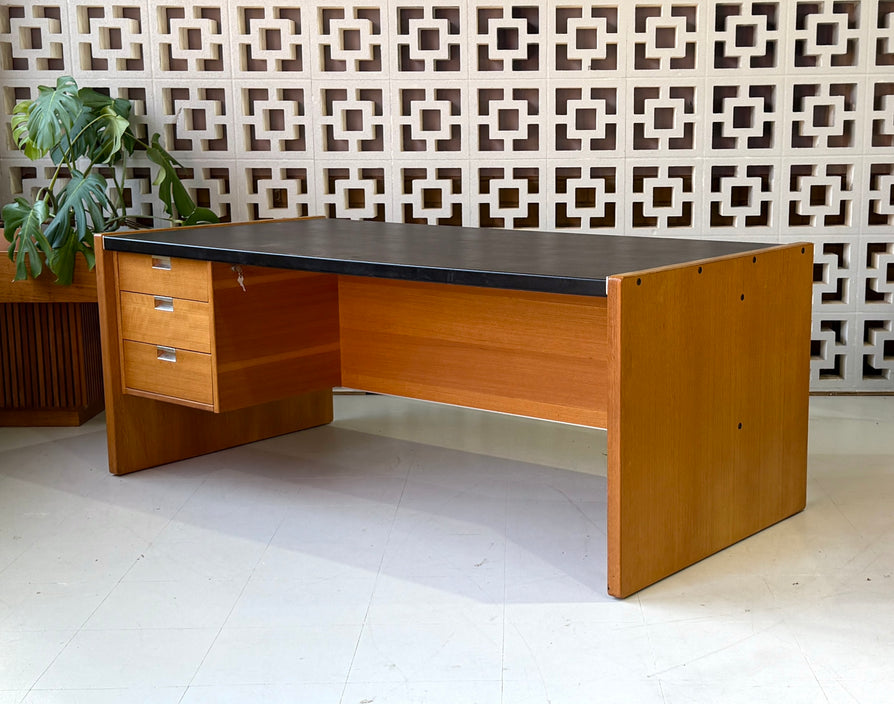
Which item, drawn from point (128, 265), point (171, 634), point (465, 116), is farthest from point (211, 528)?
point (465, 116)

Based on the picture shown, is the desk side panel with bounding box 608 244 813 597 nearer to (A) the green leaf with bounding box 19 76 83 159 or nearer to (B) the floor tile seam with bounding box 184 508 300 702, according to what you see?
(B) the floor tile seam with bounding box 184 508 300 702

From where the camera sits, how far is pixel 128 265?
3.46m

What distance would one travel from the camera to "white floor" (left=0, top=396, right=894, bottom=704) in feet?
7.03

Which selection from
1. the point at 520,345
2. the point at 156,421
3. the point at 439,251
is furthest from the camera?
the point at 156,421

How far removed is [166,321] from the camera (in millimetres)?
3381

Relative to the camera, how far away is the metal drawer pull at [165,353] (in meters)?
3.38

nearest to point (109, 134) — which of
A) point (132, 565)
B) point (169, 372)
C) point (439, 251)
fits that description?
point (169, 372)

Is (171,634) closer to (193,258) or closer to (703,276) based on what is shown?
(193,258)

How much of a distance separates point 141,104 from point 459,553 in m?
2.76

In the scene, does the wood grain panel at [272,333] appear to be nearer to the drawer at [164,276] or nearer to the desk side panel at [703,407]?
the drawer at [164,276]

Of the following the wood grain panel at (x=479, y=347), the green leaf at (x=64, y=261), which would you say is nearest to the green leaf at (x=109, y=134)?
the green leaf at (x=64, y=261)

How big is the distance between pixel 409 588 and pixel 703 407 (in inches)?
33.8

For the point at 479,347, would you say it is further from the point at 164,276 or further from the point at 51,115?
the point at 51,115

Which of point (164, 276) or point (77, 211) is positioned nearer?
point (164, 276)
